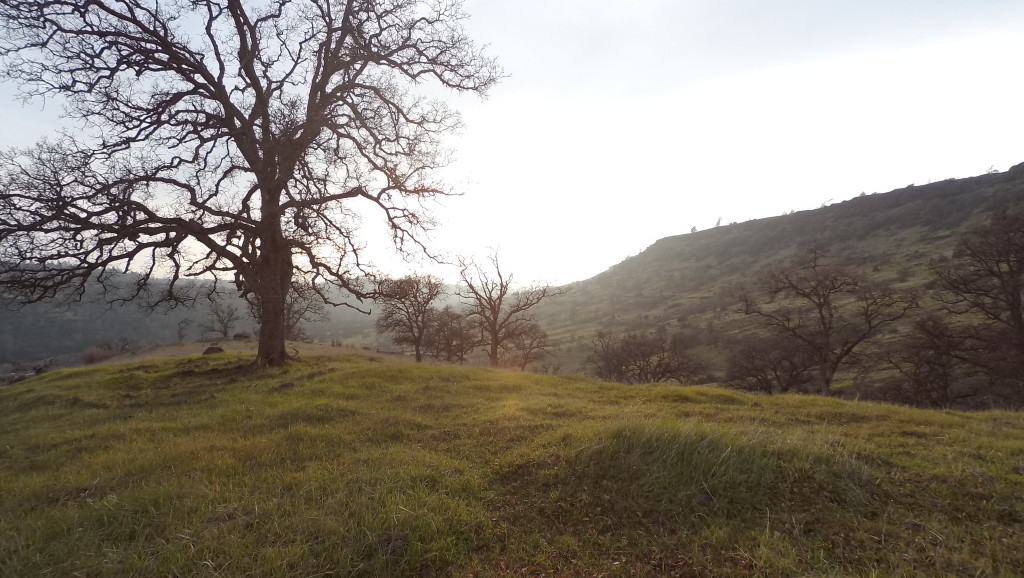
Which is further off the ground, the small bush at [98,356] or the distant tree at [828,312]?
the small bush at [98,356]

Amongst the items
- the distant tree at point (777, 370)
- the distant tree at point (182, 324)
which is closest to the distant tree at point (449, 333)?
the distant tree at point (182, 324)

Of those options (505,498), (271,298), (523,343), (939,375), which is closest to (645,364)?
(523,343)

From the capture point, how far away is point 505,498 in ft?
13.6

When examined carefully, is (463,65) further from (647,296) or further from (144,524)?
(647,296)

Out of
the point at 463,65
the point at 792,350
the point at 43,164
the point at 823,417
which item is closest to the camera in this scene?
the point at 823,417

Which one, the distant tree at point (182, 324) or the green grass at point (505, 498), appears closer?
the green grass at point (505, 498)

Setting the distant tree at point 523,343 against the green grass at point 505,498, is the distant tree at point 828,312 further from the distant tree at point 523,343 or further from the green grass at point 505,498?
the green grass at point 505,498

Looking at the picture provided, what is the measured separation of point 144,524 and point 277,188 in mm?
11185

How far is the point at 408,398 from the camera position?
9.02 meters

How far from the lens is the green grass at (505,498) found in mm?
3035

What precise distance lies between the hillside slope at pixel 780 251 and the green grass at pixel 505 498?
192 ft

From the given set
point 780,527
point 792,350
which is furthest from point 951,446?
point 792,350

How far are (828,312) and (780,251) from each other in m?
74.4

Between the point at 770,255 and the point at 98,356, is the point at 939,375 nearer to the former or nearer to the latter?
the point at 98,356
